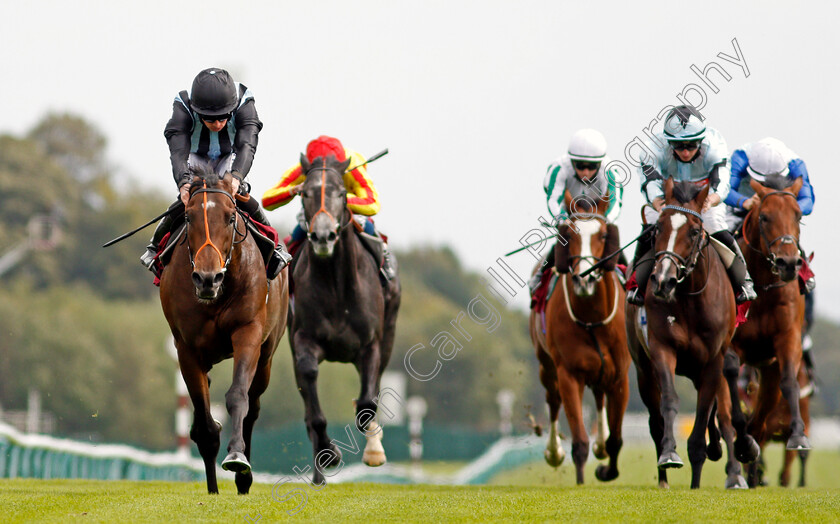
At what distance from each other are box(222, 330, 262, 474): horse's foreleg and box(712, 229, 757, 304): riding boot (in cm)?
423

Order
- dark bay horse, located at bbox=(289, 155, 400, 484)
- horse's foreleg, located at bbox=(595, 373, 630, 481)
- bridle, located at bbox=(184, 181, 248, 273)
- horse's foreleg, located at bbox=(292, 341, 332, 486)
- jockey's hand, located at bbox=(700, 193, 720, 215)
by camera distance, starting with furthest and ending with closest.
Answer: horse's foreleg, located at bbox=(595, 373, 630, 481) → dark bay horse, located at bbox=(289, 155, 400, 484) → horse's foreleg, located at bbox=(292, 341, 332, 486) → jockey's hand, located at bbox=(700, 193, 720, 215) → bridle, located at bbox=(184, 181, 248, 273)

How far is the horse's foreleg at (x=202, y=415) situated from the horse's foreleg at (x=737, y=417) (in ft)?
15.0

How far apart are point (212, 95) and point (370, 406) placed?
3.32 meters

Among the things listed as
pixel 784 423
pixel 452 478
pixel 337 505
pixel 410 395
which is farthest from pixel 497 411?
pixel 337 505

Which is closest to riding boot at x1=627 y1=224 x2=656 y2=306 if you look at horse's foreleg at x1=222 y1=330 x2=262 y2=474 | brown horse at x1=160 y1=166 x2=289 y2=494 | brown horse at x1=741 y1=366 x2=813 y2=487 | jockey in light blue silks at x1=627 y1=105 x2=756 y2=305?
jockey in light blue silks at x1=627 y1=105 x2=756 y2=305

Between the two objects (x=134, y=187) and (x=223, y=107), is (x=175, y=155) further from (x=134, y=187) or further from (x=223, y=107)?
(x=134, y=187)

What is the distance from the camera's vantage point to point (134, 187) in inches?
3268

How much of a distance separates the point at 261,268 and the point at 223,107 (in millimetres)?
1242

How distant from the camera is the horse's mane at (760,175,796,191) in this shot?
11.6 metres

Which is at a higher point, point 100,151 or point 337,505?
point 100,151

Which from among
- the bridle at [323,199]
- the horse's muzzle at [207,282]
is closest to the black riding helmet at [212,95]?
the bridle at [323,199]

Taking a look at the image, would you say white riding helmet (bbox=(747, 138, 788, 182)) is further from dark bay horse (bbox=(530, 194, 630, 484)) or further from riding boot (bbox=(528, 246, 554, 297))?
riding boot (bbox=(528, 246, 554, 297))

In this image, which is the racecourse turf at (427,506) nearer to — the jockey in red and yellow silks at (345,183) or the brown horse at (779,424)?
the brown horse at (779,424)

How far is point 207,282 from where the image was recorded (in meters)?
8.30
